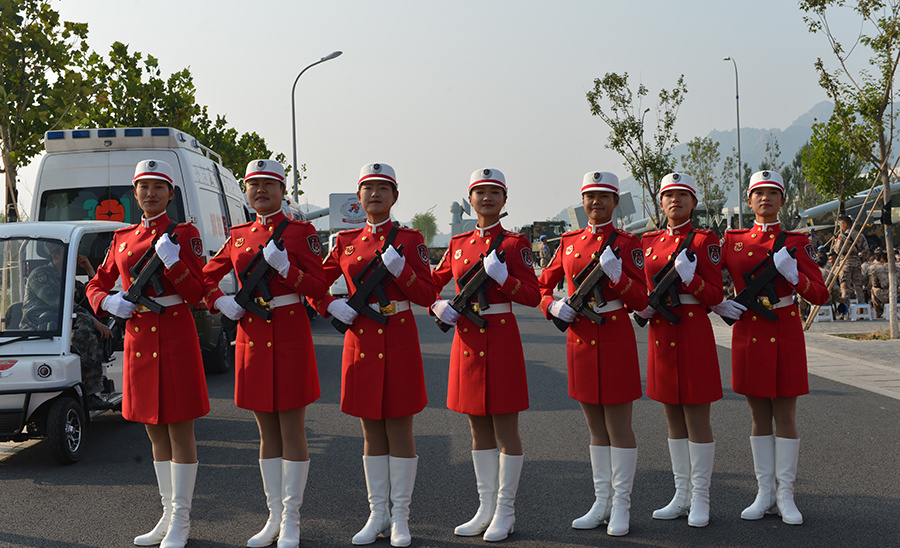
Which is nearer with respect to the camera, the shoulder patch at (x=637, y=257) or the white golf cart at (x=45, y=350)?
the shoulder patch at (x=637, y=257)

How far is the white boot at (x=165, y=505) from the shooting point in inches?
192

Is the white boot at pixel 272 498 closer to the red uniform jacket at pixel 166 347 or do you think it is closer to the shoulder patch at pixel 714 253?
the red uniform jacket at pixel 166 347

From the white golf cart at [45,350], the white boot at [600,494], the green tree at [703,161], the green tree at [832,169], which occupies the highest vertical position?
the green tree at [703,161]

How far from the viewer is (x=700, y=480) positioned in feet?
16.5

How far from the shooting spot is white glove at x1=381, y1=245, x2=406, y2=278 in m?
4.64

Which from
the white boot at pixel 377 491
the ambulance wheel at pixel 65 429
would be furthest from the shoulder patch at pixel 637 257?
the ambulance wheel at pixel 65 429

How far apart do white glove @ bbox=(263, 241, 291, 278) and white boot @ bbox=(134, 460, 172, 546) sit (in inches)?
53.2

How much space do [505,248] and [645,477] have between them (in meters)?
2.28

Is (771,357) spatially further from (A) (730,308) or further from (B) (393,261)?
(B) (393,261)

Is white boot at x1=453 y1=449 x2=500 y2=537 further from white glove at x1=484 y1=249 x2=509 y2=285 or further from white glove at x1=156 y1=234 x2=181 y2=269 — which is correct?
white glove at x1=156 y1=234 x2=181 y2=269

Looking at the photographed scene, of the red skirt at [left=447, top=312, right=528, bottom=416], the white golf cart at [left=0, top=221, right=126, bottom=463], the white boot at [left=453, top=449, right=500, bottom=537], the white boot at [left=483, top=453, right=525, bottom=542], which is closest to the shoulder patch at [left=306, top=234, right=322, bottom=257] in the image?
the red skirt at [left=447, top=312, right=528, bottom=416]

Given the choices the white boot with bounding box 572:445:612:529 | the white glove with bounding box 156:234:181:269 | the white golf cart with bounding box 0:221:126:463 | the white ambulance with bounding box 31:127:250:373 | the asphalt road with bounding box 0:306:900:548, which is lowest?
the asphalt road with bounding box 0:306:900:548

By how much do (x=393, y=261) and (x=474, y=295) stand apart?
525 mm

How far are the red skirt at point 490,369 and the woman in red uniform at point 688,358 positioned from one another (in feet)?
2.83
